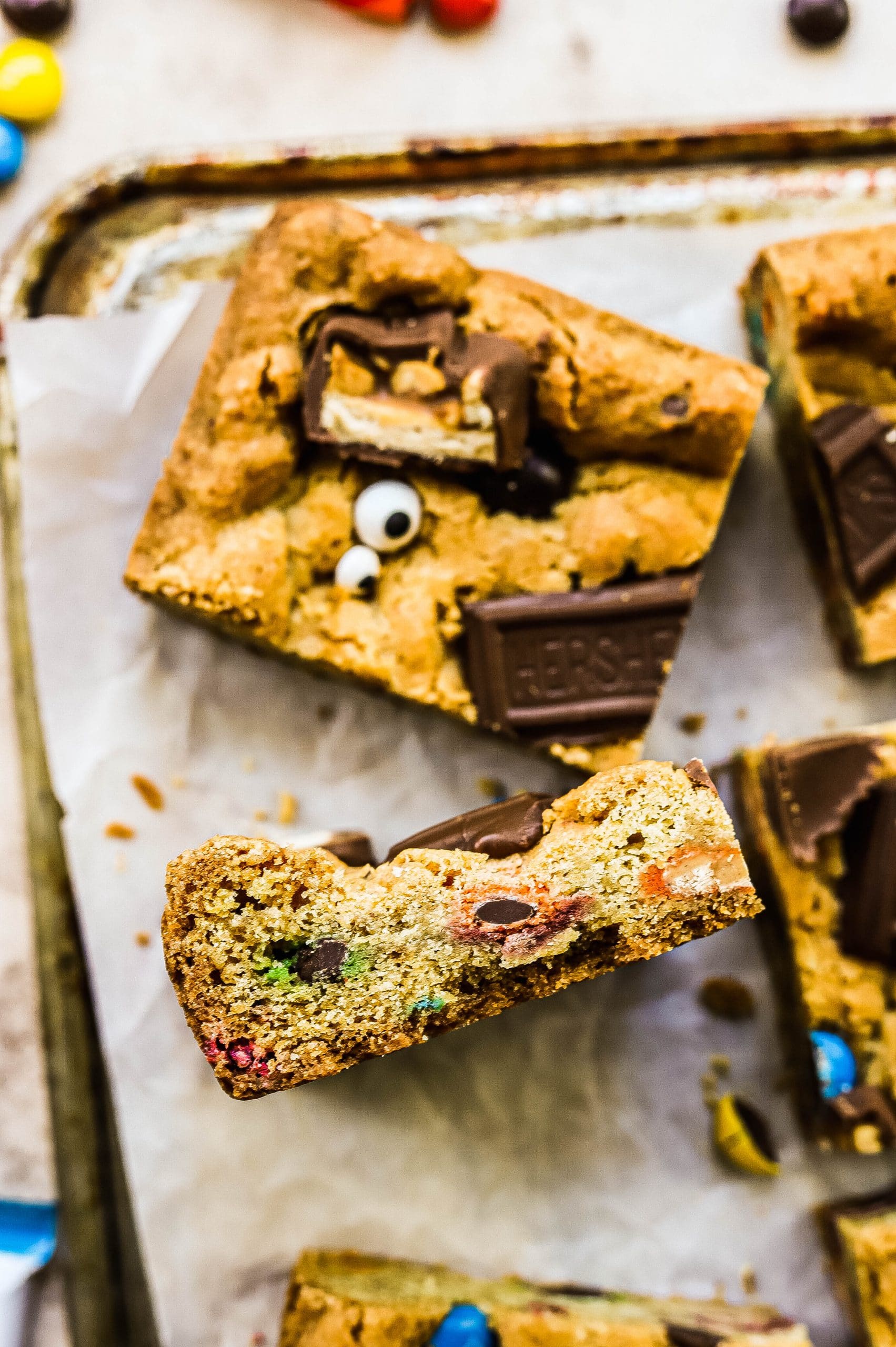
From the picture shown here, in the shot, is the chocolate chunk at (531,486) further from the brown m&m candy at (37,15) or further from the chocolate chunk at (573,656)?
the brown m&m candy at (37,15)

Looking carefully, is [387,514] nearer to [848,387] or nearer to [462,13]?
[848,387]

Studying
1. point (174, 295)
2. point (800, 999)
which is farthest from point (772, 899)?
point (174, 295)

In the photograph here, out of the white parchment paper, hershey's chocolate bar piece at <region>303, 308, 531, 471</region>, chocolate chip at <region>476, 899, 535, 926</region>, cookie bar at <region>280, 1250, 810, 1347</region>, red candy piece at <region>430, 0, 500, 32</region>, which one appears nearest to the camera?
chocolate chip at <region>476, 899, 535, 926</region>

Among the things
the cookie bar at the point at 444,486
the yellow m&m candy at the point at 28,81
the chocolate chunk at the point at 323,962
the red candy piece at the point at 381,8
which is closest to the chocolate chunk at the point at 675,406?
the cookie bar at the point at 444,486

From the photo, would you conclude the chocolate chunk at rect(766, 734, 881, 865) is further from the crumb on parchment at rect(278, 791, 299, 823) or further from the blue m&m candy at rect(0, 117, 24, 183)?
the blue m&m candy at rect(0, 117, 24, 183)

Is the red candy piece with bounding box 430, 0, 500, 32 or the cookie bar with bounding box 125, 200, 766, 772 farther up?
the red candy piece with bounding box 430, 0, 500, 32

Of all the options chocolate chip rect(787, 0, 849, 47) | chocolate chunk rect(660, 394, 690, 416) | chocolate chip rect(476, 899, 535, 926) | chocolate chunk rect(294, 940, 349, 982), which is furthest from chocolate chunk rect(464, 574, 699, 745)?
chocolate chip rect(787, 0, 849, 47)

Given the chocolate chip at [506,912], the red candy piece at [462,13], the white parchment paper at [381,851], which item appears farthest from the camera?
the red candy piece at [462,13]

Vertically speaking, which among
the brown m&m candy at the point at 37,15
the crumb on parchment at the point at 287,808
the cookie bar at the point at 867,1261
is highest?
the brown m&m candy at the point at 37,15
